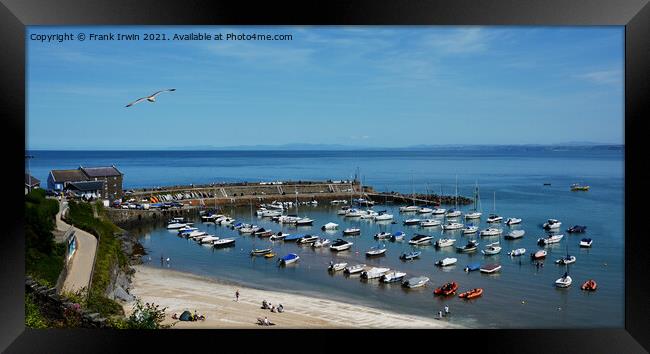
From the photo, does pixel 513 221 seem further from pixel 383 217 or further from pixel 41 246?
pixel 41 246

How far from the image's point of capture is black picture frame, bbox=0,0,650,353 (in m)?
4.45

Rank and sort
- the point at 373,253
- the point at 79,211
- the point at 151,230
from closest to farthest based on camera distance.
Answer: the point at 79,211, the point at 373,253, the point at 151,230

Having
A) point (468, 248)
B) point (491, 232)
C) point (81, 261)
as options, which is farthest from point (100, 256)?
point (491, 232)

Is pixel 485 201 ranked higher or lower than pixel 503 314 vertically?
higher

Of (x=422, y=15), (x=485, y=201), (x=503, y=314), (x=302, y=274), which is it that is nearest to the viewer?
(x=422, y=15)

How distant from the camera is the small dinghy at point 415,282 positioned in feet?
30.2

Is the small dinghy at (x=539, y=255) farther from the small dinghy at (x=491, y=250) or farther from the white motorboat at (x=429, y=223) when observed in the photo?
the white motorboat at (x=429, y=223)

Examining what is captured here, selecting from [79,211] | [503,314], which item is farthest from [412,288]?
[79,211]

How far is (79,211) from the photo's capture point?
10891mm

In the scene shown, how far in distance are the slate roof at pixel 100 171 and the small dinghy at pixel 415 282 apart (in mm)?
8621

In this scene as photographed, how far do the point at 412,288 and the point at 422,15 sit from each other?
5.60 m

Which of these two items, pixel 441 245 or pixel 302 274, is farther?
pixel 441 245

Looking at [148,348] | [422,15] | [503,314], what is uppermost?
[422,15]
